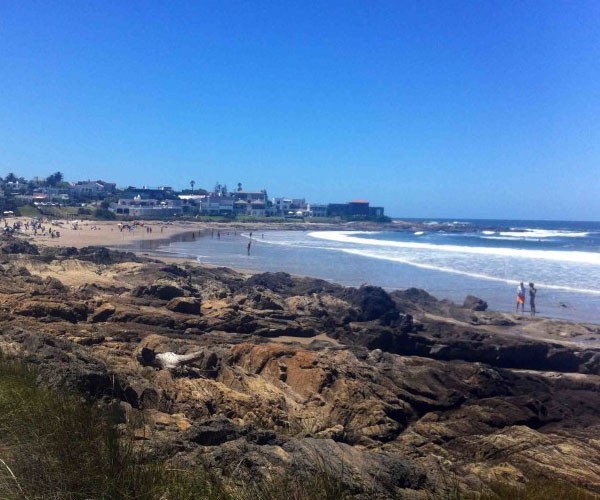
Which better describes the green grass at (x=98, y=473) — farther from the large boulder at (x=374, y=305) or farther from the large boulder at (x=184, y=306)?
the large boulder at (x=374, y=305)

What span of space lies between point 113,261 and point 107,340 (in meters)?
17.8

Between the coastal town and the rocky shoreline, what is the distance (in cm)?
7427

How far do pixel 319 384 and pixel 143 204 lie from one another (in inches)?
4385

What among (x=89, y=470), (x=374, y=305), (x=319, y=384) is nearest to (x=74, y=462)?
(x=89, y=470)

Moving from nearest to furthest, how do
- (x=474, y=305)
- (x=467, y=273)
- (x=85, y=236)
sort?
(x=474, y=305) < (x=467, y=273) < (x=85, y=236)

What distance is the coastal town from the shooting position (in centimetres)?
9657

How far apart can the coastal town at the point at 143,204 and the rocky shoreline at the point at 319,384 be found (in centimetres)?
7427

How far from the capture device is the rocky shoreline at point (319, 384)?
5.66 m

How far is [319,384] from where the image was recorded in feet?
31.5

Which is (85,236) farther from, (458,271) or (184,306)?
(184,306)

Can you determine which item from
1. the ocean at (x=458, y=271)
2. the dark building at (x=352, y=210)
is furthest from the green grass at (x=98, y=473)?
the dark building at (x=352, y=210)

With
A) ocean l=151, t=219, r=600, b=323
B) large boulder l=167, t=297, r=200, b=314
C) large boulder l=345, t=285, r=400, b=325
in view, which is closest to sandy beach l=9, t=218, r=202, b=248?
ocean l=151, t=219, r=600, b=323

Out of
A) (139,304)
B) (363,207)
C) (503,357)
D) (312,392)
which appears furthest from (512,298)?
(363,207)

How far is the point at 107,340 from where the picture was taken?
1175 centimetres
